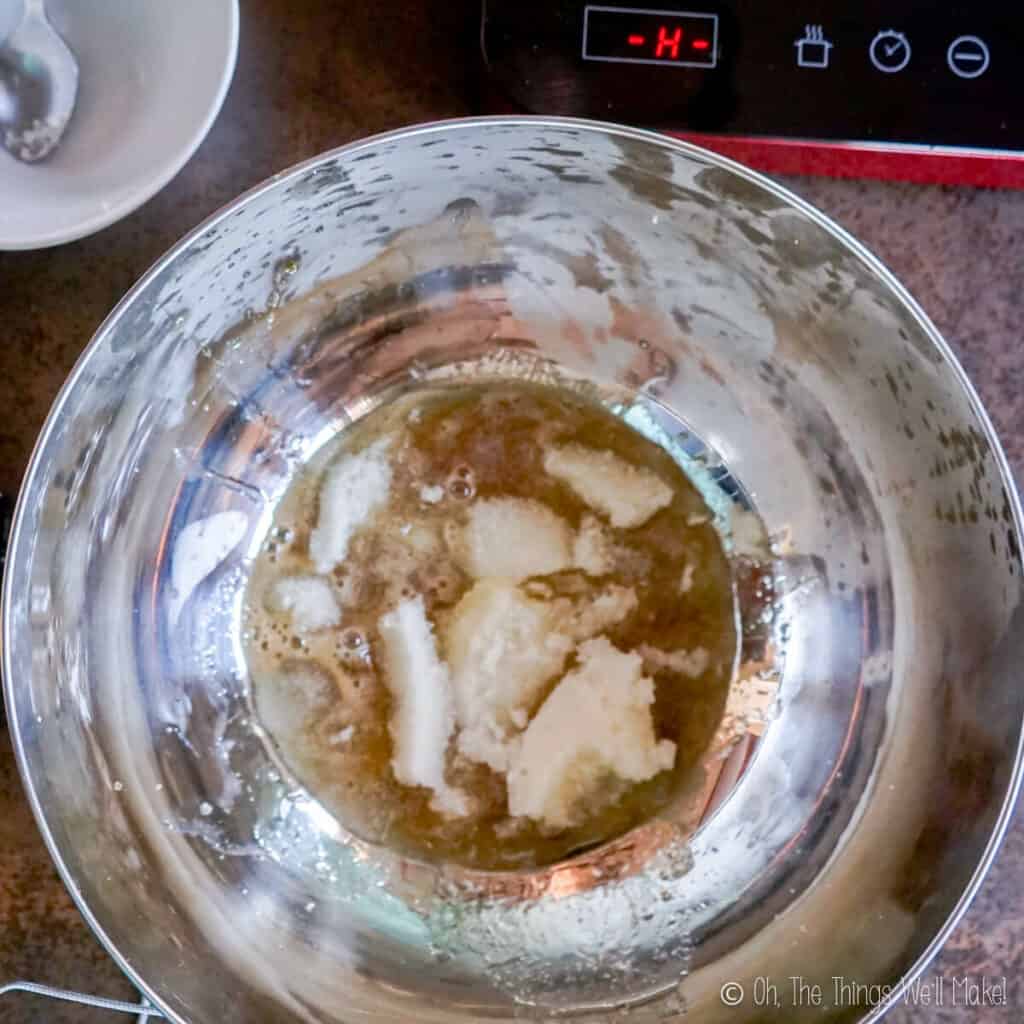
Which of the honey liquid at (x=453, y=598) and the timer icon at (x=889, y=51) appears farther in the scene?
the honey liquid at (x=453, y=598)

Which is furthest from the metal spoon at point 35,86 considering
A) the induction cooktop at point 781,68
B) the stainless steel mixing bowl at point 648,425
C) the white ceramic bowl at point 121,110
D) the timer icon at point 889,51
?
the timer icon at point 889,51

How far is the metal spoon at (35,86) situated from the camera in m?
0.52

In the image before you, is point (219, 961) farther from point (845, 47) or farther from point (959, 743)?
point (845, 47)

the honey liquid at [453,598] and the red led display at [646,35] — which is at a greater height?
the red led display at [646,35]

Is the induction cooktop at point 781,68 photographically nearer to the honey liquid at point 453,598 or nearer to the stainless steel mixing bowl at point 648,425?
the stainless steel mixing bowl at point 648,425

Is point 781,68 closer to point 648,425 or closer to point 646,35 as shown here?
point 646,35

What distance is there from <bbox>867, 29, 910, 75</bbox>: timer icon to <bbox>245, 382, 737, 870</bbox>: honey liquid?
0.88 feet

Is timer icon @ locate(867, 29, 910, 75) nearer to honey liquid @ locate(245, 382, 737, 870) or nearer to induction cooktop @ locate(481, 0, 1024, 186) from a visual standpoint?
induction cooktop @ locate(481, 0, 1024, 186)

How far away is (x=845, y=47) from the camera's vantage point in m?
0.53

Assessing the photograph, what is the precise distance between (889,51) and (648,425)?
271 millimetres

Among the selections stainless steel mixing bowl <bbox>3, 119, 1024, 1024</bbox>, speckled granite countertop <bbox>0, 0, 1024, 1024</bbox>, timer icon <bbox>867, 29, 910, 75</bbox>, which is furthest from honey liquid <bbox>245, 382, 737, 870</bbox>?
timer icon <bbox>867, 29, 910, 75</bbox>

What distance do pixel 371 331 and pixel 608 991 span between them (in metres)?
0.45

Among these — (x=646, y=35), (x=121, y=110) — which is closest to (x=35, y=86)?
(x=121, y=110)

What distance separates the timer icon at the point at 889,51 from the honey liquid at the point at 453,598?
269mm
